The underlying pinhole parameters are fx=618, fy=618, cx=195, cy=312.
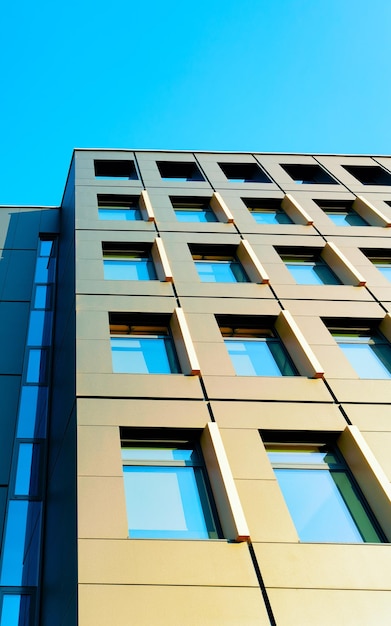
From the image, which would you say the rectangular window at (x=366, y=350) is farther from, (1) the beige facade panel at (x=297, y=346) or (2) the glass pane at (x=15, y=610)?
(2) the glass pane at (x=15, y=610)

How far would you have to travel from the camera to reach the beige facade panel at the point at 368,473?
1038 centimetres

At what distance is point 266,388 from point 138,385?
8.66ft

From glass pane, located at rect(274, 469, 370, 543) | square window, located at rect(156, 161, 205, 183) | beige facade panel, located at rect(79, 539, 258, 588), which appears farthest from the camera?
square window, located at rect(156, 161, 205, 183)

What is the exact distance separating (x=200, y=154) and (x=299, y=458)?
56.9 feet

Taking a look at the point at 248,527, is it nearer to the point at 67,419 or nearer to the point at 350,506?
the point at 350,506

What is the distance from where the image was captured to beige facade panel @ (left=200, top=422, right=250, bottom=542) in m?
9.57

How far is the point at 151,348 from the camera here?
46.7 ft

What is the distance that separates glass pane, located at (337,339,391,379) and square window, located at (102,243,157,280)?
553cm

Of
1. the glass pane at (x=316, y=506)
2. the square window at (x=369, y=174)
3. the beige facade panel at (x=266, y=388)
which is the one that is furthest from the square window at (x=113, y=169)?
the glass pane at (x=316, y=506)

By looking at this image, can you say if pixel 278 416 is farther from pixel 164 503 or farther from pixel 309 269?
pixel 309 269

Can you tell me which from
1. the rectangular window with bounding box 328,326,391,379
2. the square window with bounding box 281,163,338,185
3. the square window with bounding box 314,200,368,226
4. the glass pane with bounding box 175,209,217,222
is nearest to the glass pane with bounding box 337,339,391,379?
the rectangular window with bounding box 328,326,391,379

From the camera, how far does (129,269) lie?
677 inches

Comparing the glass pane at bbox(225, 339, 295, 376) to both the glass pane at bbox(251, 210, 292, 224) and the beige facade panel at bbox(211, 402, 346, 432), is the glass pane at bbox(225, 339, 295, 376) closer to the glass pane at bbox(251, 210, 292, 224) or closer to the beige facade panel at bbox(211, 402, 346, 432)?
the beige facade panel at bbox(211, 402, 346, 432)

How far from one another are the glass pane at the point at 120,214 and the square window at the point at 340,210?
670 centimetres
